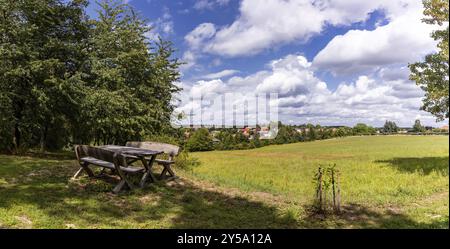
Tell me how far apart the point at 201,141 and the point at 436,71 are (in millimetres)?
51390

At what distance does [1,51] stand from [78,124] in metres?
5.33

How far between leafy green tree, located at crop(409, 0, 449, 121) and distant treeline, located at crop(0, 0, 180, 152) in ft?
47.7

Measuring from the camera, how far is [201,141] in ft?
213

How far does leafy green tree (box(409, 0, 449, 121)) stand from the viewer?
1435 cm

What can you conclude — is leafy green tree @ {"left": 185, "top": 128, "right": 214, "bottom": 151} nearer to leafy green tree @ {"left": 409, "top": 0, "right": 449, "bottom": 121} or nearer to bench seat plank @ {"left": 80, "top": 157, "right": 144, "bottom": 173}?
leafy green tree @ {"left": 409, "top": 0, "right": 449, "bottom": 121}

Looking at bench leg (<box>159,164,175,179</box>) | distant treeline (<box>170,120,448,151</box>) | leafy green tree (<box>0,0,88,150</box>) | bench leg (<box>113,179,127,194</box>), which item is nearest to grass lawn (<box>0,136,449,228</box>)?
bench leg (<box>113,179,127,194</box>)

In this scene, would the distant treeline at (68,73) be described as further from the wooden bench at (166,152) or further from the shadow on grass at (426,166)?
the shadow on grass at (426,166)

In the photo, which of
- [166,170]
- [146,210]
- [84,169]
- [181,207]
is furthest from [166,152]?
[146,210]

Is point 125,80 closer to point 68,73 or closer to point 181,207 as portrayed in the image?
point 68,73

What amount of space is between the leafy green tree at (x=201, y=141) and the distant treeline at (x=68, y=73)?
42.2 m

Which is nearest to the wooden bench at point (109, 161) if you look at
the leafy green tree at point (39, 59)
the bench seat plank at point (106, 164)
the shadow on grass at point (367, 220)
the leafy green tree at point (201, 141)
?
the bench seat plank at point (106, 164)

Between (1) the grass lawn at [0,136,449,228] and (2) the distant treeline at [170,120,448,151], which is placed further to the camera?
(2) the distant treeline at [170,120,448,151]
